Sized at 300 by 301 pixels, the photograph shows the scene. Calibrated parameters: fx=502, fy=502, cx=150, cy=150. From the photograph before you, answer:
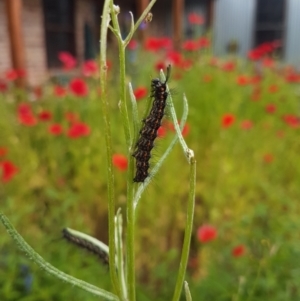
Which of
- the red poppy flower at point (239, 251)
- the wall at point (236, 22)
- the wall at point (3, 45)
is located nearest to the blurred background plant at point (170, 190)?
the red poppy flower at point (239, 251)

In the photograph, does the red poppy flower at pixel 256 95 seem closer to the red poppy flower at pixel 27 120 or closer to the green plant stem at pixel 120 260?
the red poppy flower at pixel 27 120

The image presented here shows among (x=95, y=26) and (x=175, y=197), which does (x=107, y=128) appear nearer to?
(x=175, y=197)

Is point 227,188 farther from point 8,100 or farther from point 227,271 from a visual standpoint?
point 8,100

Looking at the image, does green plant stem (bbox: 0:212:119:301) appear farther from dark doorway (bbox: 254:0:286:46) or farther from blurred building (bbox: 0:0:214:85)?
dark doorway (bbox: 254:0:286:46)

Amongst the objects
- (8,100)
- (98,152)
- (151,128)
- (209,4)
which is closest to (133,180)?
(151,128)

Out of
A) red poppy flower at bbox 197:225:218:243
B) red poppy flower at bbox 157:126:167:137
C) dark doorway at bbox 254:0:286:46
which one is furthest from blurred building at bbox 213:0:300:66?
red poppy flower at bbox 197:225:218:243

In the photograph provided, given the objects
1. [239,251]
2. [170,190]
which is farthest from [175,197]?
[239,251]
